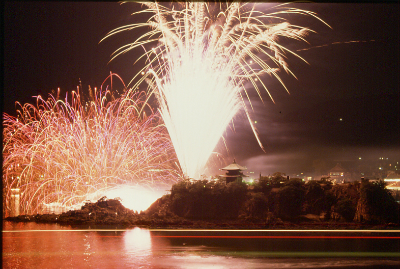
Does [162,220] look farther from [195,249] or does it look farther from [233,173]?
[233,173]

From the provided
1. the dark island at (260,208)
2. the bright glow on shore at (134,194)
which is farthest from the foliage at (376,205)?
the bright glow on shore at (134,194)

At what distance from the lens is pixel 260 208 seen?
10.3 m

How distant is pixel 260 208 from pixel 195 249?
423cm

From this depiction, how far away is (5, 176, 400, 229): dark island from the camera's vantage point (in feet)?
31.4

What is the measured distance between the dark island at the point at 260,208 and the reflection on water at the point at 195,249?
98 centimetres

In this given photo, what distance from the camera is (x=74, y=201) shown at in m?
14.9

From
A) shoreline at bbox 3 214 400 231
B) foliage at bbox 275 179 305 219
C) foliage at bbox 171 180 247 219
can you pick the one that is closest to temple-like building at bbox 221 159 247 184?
foliage at bbox 171 180 247 219

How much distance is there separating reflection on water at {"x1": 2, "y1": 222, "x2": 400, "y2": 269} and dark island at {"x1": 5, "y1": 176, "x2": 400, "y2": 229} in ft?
3.22

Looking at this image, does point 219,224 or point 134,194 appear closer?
point 219,224

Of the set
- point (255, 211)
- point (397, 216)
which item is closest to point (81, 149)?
point (255, 211)

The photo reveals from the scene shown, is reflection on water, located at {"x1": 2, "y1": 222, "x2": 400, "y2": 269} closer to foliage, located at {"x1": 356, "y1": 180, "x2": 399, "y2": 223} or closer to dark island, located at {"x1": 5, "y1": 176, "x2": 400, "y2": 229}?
dark island, located at {"x1": 5, "y1": 176, "x2": 400, "y2": 229}

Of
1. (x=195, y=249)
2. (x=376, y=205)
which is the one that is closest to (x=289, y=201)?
(x=376, y=205)

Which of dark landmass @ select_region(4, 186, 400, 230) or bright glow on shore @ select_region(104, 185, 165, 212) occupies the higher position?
bright glow on shore @ select_region(104, 185, 165, 212)

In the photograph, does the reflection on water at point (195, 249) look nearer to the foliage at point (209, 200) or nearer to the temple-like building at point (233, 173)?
the foliage at point (209, 200)
